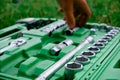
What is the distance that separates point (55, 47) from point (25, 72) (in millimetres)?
261

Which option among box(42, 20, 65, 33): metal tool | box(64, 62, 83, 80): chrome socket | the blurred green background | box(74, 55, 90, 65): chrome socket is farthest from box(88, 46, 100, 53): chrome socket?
the blurred green background

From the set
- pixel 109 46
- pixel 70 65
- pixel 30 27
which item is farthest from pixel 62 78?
pixel 30 27

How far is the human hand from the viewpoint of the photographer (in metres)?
1.57

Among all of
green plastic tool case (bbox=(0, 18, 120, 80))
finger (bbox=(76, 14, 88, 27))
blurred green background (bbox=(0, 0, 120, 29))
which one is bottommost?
blurred green background (bbox=(0, 0, 120, 29))

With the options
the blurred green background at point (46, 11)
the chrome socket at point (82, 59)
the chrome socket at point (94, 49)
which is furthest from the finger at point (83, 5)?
the blurred green background at point (46, 11)

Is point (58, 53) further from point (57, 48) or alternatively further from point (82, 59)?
point (82, 59)

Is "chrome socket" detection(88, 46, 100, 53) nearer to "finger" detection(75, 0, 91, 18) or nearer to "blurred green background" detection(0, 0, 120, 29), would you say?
"finger" detection(75, 0, 91, 18)

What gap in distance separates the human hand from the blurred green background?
127cm

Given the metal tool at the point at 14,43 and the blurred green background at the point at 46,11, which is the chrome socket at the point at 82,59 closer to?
the metal tool at the point at 14,43

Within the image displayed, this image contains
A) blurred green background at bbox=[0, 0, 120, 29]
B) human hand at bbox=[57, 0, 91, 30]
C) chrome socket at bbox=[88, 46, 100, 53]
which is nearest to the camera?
chrome socket at bbox=[88, 46, 100, 53]

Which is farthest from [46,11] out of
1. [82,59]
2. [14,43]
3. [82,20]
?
[82,59]

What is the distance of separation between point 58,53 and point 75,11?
0.43m

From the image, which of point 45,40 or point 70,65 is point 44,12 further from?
point 70,65

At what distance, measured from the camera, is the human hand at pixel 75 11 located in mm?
1573
